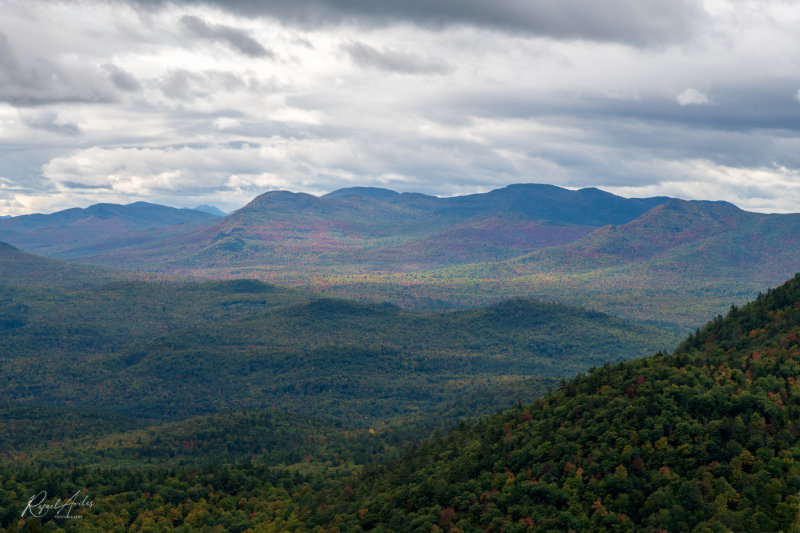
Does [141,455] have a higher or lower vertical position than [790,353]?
lower

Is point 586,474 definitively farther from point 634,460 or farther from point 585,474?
point 634,460

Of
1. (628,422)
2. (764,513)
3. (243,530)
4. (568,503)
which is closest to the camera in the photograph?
(764,513)

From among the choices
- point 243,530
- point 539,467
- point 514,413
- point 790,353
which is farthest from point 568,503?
point 243,530

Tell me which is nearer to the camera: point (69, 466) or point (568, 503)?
point (568, 503)

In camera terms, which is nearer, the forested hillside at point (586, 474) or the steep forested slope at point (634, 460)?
the steep forested slope at point (634, 460)

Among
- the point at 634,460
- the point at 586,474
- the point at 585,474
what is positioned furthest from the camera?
the point at 585,474

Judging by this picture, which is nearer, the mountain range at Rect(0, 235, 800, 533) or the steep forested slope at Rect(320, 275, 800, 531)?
the steep forested slope at Rect(320, 275, 800, 531)

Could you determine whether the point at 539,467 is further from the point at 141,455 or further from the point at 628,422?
the point at 141,455

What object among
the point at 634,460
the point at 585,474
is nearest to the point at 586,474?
the point at 585,474
